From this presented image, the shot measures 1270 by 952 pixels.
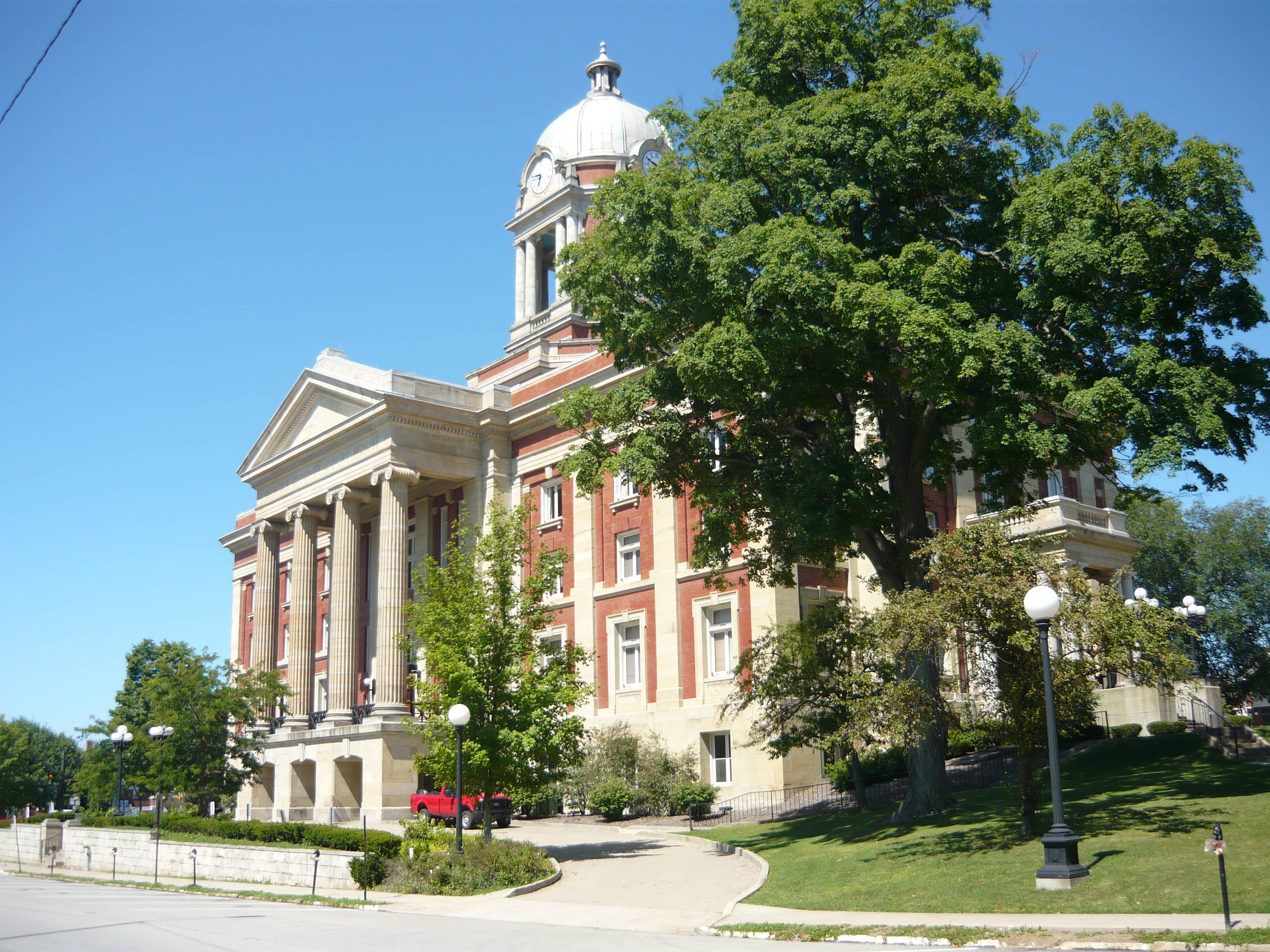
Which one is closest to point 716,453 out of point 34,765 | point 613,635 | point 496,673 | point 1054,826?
point 496,673

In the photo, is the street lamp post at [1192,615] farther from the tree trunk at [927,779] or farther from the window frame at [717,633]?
the window frame at [717,633]

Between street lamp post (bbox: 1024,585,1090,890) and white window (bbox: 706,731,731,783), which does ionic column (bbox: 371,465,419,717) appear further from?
street lamp post (bbox: 1024,585,1090,890)

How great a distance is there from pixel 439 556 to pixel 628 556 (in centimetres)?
1230

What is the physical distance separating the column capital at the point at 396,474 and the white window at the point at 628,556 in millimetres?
9486

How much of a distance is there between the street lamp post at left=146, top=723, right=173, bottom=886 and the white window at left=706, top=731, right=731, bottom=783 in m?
17.5

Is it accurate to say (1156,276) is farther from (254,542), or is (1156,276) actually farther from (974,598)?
(254,542)

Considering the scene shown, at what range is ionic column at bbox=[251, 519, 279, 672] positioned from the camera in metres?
52.8

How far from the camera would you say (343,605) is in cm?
4828

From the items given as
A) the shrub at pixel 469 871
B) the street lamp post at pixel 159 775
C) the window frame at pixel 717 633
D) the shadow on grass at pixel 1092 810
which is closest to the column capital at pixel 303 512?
the street lamp post at pixel 159 775

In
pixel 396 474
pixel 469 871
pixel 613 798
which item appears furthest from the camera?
pixel 396 474

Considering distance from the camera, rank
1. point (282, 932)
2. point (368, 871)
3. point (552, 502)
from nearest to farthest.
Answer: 1. point (282, 932)
2. point (368, 871)
3. point (552, 502)

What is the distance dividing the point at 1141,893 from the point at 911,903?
10.6 feet

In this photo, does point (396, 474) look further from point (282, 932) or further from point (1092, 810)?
point (1092, 810)

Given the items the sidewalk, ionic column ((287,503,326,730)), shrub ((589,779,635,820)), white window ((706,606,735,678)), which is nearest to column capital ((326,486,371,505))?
ionic column ((287,503,326,730))
